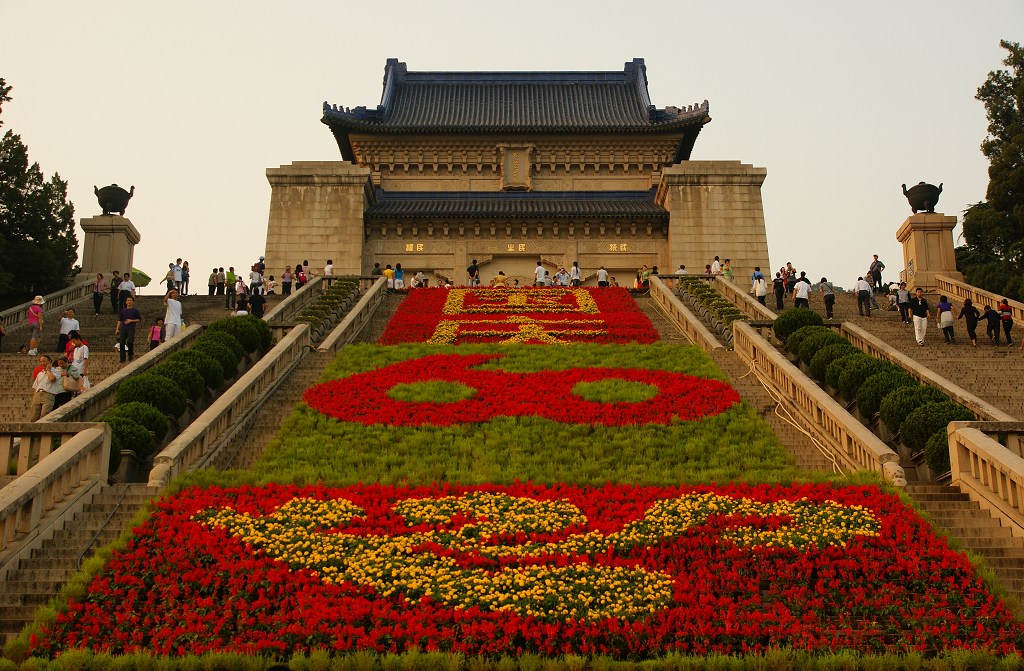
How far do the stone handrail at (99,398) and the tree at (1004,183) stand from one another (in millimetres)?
24706

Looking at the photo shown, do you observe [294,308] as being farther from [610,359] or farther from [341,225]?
[341,225]

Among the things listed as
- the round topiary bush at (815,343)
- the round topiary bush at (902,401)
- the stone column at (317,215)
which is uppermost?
the stone column at (317,215)

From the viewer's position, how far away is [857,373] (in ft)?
53.7

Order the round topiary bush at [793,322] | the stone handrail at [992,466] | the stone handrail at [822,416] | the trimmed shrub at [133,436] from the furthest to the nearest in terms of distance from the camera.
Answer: the round topiary bush at [793,322] → the trimmed shrub at [133,436] → the stone handrail at [822,416] → the stone handrail at [992,466]

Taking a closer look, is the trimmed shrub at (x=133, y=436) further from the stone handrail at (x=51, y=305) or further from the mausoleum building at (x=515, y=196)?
the mausoleum building at (x=515, y=196)

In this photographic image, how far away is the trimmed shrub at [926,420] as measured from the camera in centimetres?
1338

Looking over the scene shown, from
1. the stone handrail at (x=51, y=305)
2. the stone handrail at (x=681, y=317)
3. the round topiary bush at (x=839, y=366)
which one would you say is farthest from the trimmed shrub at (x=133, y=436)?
the stone handrail at (x=51, y=305)

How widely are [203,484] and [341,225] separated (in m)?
30.9

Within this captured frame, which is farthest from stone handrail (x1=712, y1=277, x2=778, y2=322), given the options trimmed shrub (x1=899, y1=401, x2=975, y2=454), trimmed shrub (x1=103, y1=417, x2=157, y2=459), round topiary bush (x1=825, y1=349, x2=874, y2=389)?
trimmed shrub (x1=103, y1=417, x2=157, y2=459)

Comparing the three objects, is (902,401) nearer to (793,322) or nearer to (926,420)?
(926,420)

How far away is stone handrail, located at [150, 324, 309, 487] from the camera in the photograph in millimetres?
12555

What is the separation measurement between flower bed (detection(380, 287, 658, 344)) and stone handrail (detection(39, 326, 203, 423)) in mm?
7095

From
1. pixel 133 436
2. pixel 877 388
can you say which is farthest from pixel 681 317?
pixel 133 436

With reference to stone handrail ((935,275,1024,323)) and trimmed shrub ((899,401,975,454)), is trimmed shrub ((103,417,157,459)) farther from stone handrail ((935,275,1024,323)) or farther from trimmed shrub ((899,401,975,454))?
stone handrail ((935,275,1024,323))
